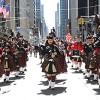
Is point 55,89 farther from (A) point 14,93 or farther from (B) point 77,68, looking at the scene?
(B) point 77,68

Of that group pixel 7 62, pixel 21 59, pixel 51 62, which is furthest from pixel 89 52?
pixel 21 59

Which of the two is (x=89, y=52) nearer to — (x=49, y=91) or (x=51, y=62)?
(x=51, y=62)

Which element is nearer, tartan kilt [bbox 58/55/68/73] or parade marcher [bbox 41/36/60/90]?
parade marcher [bbox 41/36/60/90]

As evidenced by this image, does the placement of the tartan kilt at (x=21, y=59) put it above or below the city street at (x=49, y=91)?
above

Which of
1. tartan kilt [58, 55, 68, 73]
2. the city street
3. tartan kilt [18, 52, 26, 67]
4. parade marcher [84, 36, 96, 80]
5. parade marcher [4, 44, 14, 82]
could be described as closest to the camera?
the city street

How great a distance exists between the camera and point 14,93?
12305 mm

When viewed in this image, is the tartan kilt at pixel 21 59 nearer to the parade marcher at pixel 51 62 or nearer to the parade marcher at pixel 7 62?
the parade marcher at pixel 7 62

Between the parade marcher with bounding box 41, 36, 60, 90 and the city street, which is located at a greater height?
the parade marcher with bounding box 41, 36, 60, 90

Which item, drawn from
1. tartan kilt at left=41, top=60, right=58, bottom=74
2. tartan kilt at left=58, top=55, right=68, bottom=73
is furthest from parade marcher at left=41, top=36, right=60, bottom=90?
tartan kilt at left=58, top=55, right=68, bottom=73

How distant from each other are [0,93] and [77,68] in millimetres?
11132

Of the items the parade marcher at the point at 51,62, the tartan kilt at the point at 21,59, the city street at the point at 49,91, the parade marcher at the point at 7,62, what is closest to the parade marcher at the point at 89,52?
the city street at the point at 49,91

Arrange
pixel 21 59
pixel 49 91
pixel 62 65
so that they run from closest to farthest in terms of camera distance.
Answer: pixel 49 91, pixel 62 65, pixel 21 59

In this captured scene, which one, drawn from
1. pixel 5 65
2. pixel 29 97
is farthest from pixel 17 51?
pixel 29 97

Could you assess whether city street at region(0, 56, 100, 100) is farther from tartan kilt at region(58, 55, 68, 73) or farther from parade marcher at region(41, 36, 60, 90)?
tartan kilt at region(58, 55, 68, 73)
